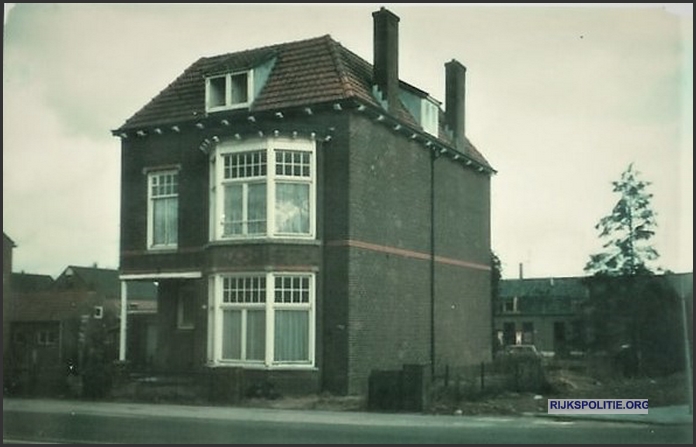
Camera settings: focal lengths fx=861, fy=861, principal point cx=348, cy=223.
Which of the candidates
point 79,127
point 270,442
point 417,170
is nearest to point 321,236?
point 417,170

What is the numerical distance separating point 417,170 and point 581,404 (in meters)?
10.5

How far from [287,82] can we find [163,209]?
5443 millimetres

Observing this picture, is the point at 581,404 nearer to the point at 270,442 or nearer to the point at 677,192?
the point at 677,192

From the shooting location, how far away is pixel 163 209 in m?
25.8

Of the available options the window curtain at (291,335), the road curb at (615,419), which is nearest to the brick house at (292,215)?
the window curtain at (291,335)

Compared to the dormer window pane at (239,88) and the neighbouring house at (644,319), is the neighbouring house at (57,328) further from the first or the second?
the neighbouring house at (644,319)

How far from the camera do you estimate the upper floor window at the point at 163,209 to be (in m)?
25.5

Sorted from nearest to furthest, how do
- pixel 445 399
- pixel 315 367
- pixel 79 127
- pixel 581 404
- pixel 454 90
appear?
1. pixel 581 404
2. pixel 79 127
3. pixel 445 399
4. pixel 315 367
5. pixel 454 90

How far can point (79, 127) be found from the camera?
19906 mm

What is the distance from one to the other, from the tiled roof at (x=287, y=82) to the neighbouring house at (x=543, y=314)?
7.44 metres

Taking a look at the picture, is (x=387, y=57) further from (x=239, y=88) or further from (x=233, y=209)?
(x=233, y=209)

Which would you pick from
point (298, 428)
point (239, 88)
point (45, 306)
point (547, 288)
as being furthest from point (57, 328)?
point (547, 288)

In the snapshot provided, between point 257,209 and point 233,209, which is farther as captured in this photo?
point 233,209

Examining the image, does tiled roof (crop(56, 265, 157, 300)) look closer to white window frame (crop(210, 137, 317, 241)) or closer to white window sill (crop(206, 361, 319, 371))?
white window frame (crop(210, 137, 317, 241))
